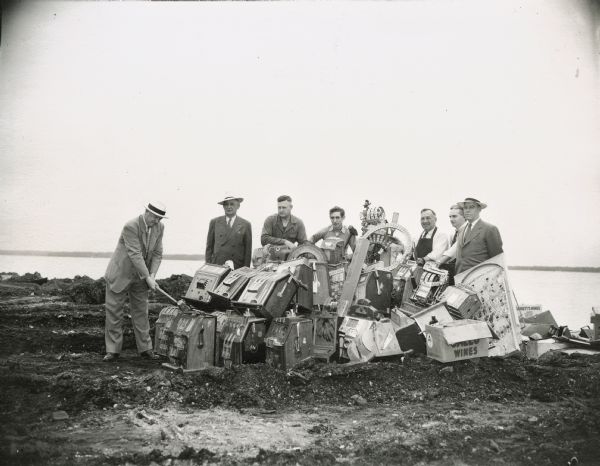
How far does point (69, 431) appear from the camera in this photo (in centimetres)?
390

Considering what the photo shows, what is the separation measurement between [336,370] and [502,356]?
2.06m

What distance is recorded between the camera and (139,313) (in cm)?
652

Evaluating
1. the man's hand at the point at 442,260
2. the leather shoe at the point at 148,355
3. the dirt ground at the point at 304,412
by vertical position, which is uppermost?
the man's hand at the point at 442,260

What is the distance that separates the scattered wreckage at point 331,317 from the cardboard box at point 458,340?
0.01m

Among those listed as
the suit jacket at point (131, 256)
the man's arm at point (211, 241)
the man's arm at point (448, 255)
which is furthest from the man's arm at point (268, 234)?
the man's arm at point (448, 255)

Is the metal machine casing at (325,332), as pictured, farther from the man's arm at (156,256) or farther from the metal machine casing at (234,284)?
the man's arm at (156,256)

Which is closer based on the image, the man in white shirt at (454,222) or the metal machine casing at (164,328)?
the metal machine casing at (164,328)

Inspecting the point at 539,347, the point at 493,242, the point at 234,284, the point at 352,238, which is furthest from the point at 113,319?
the point at 539,347

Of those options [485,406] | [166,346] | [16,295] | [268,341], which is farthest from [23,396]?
[16,295]

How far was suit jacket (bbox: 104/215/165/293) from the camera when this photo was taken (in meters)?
6.17

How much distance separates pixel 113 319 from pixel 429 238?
15.4ft

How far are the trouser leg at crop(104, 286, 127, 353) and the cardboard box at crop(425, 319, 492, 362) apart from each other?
3654 millimetres

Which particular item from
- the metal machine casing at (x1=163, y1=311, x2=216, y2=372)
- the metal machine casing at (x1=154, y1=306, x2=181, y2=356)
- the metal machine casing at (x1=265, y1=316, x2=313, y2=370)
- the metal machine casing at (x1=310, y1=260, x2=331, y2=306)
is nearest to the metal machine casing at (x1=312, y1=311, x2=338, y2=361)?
the metal machine casing at (x1=265, y1=316, x2=313, y2=370)

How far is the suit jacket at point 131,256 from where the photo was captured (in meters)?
6.17
